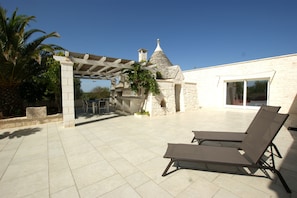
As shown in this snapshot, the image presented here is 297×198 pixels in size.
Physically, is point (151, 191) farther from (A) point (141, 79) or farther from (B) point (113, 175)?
(A) point (141, 79)

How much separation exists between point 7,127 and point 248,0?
13.5 m

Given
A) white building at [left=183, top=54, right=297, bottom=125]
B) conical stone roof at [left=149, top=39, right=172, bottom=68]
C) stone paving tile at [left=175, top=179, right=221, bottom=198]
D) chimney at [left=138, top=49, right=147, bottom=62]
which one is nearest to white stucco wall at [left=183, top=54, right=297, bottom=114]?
white building at [left=183, top=54, right=297, bottom=125]

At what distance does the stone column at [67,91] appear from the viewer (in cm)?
614

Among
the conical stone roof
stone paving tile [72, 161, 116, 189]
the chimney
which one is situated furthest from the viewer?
the conical stone roof

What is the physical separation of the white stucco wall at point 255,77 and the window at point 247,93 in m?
0.66

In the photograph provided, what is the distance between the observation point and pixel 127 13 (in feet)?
28.8

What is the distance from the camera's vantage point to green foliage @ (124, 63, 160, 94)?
842cm

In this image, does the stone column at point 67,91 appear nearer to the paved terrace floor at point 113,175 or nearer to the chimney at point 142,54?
the paved terrace floor at point 113,175

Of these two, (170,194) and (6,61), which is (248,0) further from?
(6,61)

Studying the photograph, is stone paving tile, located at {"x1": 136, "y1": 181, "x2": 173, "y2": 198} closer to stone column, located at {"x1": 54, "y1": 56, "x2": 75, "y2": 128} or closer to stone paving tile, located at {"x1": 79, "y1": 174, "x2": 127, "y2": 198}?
stone paving tile, located at {"x1": 79, "y1": 174, "x2": 127, "y2": 198}

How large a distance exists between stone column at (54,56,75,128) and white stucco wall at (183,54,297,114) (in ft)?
38.3

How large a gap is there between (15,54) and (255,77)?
15.5 m

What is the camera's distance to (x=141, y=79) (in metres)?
8.48

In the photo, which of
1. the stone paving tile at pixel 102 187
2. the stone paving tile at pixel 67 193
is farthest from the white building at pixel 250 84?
the stone paving tile at pixel 67 193
